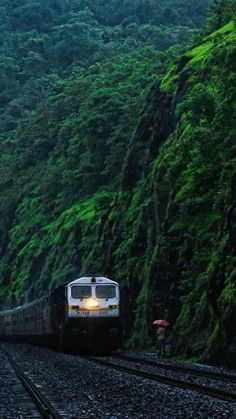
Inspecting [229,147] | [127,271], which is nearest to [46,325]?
[127,271]

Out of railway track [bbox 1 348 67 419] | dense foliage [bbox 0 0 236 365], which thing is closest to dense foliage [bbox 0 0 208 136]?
dense foliage [bbox 0 0 236 365]

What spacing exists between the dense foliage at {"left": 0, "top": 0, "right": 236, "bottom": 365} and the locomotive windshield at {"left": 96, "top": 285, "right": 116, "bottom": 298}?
69 centimetres

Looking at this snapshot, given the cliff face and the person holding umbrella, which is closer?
the cliff face

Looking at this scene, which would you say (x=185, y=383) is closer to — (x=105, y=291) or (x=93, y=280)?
(x=105, y=291)

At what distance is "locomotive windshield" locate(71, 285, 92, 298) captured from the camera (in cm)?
3127

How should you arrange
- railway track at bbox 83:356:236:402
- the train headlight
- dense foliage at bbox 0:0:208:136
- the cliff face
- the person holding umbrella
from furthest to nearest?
dense foliage at bbox 0:0:208:136
the train headlight
the person holding umbrella
the cliff face
railway track at bbox 83:356:236:402

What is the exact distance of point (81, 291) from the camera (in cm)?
3145

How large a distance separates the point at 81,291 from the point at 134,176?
62.8ft

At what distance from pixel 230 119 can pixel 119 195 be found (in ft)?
68.3

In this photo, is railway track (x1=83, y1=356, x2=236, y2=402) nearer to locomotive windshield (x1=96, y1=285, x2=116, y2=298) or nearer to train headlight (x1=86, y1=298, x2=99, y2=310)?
train headlight (x1=86, y1=298, x2=99, y2=310)

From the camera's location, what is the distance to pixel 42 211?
77.8 metres

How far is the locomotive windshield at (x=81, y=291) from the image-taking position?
103 ft

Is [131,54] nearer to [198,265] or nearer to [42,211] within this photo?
[42,211]

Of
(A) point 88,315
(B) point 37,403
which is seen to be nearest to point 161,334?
(A) point 88,315
